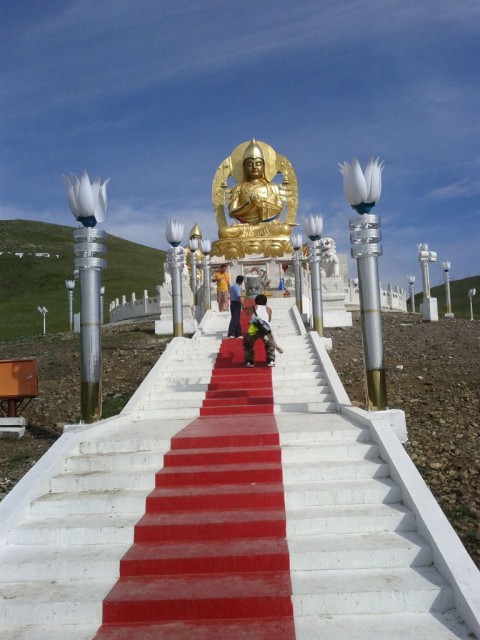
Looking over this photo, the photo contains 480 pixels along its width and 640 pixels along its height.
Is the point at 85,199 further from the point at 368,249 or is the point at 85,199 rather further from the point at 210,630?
the point at 210,630

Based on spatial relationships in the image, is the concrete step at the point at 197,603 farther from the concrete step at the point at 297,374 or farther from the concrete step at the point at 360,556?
the concrete step at the point at 297,374

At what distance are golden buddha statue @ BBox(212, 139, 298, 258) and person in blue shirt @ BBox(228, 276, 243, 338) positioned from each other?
35.7ft

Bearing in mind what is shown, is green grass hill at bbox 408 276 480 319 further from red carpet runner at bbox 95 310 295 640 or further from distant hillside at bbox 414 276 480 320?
red carpet runner at bbox 95 310 295 640

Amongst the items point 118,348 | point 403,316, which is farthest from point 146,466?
point 403,316

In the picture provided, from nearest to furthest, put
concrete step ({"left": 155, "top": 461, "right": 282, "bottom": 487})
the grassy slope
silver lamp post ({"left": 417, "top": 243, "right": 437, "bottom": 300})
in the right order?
concrete step ({"left": 155, "top": 461, "right": 282, "bottom": 487})
silver lamp post ({"left": 417, "top": 243, "right": 437, "bottom": 300})
the grassy slope

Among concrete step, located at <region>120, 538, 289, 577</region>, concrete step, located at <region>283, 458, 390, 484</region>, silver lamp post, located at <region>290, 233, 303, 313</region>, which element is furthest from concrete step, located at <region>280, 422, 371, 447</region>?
silver lamp post, located at <region>290, 233, 303, 313</region>

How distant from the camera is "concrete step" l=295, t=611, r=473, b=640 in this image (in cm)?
413

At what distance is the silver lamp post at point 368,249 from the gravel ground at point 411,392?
1244 millimetres

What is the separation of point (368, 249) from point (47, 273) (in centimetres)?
6737

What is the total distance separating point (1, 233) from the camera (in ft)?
294

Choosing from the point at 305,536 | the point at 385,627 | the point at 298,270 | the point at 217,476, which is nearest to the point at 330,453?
the point at 217,476

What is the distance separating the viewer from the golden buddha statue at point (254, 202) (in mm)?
24203

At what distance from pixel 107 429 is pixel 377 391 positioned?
3459 mm

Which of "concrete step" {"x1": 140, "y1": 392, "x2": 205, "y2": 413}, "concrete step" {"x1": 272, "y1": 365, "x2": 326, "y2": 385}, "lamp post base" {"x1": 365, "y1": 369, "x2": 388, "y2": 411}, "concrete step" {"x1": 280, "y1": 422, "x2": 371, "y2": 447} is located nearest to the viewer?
"concrete step" {"x1": 280, "y1": 422, "x2": 371, "y2": 447}
